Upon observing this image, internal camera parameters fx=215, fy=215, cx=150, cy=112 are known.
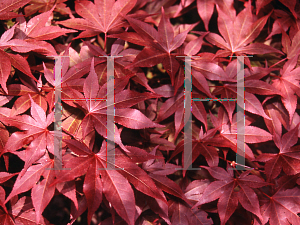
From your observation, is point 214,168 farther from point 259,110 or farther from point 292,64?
point 292,64

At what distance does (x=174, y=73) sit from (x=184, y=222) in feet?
2.05

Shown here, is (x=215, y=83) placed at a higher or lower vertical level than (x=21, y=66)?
lower

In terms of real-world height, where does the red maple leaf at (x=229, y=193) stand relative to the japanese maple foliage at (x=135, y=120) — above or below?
below

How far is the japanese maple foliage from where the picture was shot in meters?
0.79

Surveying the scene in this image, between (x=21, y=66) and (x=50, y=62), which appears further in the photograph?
(x=50, y=62)

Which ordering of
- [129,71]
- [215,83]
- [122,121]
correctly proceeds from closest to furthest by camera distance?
[122,121] → [129,71] → [215,83]

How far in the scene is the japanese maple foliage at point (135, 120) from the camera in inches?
31.0

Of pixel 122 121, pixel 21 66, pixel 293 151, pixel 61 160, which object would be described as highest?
pixel 21 66

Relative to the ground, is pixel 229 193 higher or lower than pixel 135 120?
lower

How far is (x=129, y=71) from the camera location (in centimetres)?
90

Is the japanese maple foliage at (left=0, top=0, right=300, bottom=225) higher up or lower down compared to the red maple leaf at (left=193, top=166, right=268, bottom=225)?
higher up

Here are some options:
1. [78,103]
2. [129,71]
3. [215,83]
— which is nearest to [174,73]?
[129,71]

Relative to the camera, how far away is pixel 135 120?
2.58 ft

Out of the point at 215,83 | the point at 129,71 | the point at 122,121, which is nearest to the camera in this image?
the point at 122,121
